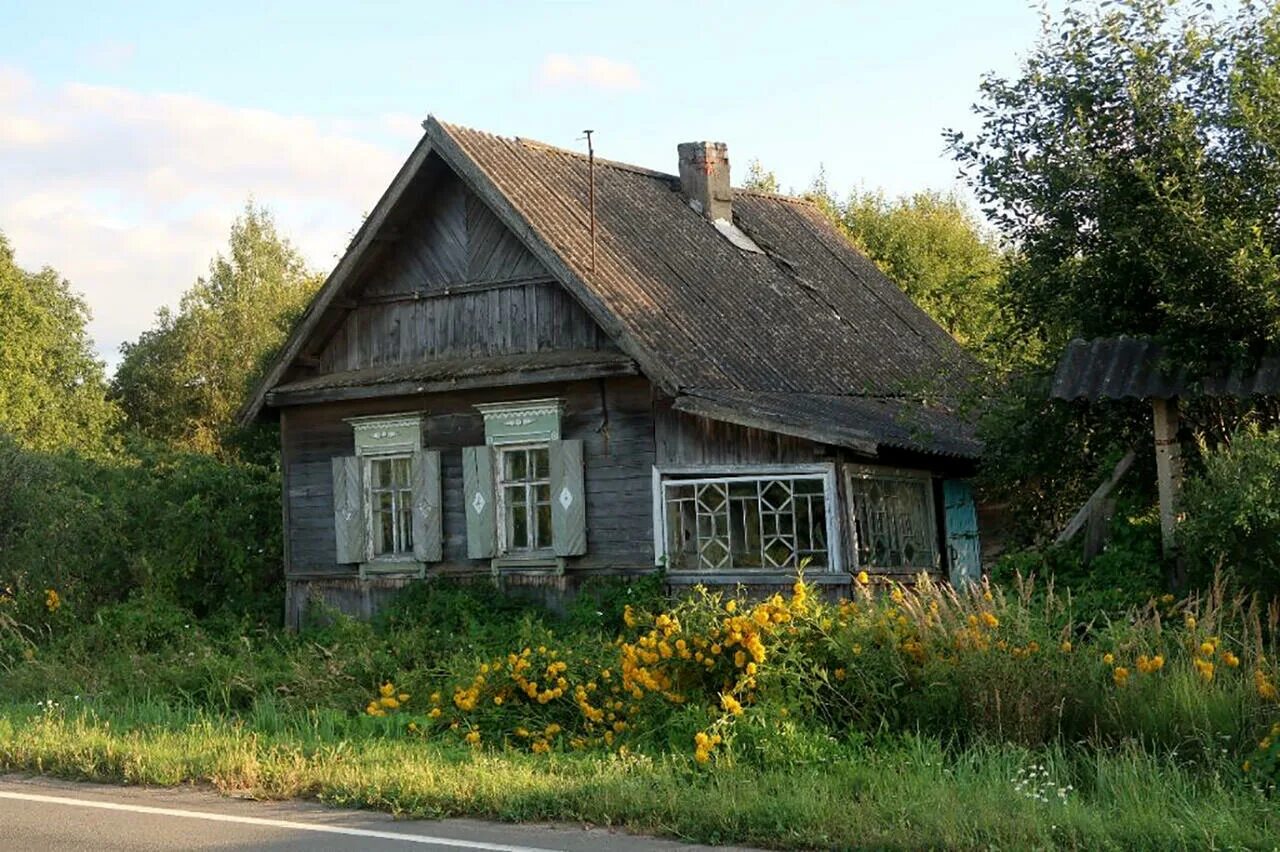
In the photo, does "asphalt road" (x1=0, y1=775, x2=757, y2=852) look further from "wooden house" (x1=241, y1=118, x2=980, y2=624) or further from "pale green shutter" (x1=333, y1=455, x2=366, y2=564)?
"pale green shutter" (x1=333, y1=455, x2=366, y2=564)

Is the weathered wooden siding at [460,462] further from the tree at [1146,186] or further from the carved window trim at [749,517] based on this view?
the tree at [1146,186]

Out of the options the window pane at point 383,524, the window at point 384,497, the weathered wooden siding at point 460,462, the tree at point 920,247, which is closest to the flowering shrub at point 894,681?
the weathered wooden siding at point 460,462

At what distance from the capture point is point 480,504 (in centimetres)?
1839

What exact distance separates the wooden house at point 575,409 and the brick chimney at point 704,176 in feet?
5.01

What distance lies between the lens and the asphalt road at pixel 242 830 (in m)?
8.10

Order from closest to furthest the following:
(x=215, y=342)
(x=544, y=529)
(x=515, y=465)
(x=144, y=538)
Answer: (x=544, y=529) → (x=515, y=465) → (x=144, y=538) → (x=215, y=342)

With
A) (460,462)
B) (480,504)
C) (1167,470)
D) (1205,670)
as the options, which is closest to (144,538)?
(460,462)

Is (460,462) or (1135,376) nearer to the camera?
(1135,376)

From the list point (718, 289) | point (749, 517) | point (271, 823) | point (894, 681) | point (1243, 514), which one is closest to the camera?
point (271, 823)

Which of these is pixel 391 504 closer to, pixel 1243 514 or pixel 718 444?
pixel 718 444

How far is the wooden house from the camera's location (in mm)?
16453

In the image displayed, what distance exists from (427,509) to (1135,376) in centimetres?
922

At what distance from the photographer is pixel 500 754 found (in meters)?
10.7

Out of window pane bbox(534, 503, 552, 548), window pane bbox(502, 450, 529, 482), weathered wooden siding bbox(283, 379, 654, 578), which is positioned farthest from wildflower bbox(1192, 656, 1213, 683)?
window pane bbox(502, 450, 529, 482)
